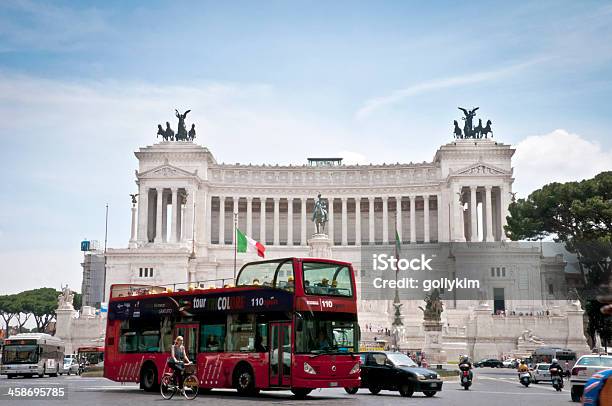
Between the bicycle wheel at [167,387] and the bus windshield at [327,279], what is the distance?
522cm

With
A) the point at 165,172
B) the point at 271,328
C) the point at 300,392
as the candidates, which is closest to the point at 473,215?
the point at 165,172

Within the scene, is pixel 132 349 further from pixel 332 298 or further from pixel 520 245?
pixel 520 245

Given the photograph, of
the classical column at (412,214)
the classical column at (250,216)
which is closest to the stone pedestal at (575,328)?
the classical column at (412,214)

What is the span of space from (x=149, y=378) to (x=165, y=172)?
8232 centimetres

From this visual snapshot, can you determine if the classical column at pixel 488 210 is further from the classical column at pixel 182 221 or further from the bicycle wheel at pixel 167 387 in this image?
the bicycle wheel at pixel 167 387

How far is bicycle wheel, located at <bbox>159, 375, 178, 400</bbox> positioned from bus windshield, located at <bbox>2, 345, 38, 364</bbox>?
77.5 ft

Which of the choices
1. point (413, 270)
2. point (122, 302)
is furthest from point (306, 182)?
point (122, 302)

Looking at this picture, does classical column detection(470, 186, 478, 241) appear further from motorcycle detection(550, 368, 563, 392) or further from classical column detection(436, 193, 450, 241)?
motorcycle detection(550, 368, 563, 392)

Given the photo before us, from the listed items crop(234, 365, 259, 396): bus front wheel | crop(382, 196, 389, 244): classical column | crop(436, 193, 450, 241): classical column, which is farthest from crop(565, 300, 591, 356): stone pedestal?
crop(234, 365, 259, 396): bus front wheel

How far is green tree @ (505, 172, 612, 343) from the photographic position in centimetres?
6731

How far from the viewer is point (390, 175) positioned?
113m

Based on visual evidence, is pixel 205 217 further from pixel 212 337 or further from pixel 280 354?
pixel 280 354

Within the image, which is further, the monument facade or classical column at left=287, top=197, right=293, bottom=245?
classical column at left=287, top=197, right=293, bottom=245

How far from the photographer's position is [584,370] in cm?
2627
